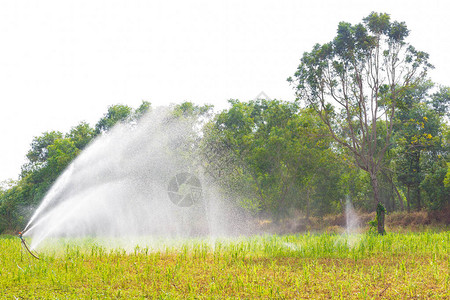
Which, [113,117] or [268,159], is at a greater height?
[113,117]

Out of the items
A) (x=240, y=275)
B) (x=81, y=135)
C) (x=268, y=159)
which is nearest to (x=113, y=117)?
(x=81, y=135)

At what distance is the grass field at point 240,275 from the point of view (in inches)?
260

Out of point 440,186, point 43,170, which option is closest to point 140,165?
point 43,170

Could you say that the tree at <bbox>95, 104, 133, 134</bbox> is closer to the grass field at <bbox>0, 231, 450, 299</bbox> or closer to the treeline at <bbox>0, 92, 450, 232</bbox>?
the treeline at <bbox>0, 92, 450, 232</bbox>

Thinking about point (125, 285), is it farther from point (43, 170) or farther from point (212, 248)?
point (43, 170)

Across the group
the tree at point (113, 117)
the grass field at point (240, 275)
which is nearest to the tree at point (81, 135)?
the tree at point (113, 117)

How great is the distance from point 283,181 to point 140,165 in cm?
1187

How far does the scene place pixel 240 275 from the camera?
7.83 metres

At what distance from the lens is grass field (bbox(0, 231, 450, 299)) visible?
21.6 feet

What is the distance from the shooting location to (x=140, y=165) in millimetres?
25578

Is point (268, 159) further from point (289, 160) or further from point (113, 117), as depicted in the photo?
point (113, 117)

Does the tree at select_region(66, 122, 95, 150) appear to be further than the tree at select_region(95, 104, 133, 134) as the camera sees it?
Yes

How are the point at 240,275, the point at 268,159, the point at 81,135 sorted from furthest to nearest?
the point at 81,135 → the point at 268,159 → the point at 240,275

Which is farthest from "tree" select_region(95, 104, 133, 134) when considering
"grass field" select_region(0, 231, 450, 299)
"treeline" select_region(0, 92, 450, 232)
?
"grass field" select_region(0, 231, 450, 299)
